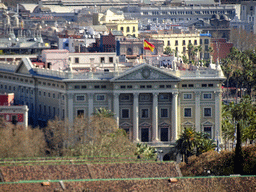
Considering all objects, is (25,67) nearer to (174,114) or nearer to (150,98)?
(150,98)

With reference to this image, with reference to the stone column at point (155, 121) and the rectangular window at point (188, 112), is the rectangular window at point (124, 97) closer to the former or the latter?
the stone column at point (155, 121)

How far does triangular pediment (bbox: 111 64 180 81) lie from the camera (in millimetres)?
157000

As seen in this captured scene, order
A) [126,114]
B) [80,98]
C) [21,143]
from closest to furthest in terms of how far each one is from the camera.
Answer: [21,143] < [80,98] < [126,114]

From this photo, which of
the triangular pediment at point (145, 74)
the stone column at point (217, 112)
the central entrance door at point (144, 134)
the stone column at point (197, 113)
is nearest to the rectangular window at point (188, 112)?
the stone column at point (197, 113)

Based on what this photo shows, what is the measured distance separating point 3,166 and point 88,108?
49977 mm

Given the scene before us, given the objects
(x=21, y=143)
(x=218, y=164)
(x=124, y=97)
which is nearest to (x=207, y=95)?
(x=124, y=97)

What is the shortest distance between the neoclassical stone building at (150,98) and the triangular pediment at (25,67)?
10.2 metres

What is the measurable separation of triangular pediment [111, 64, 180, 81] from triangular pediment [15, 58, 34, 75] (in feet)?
59.4

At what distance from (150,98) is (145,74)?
139 inches

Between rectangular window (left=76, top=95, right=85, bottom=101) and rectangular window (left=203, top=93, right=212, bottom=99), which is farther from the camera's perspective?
rectangular window (left=203, top=93, right=212, bottom=99)

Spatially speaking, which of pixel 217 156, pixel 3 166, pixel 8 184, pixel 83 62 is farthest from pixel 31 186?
pixel 83 62

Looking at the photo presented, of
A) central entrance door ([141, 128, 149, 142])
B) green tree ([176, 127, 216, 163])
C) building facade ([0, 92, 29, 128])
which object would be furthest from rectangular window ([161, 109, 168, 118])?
building facade ([0, 92, 29, 128])

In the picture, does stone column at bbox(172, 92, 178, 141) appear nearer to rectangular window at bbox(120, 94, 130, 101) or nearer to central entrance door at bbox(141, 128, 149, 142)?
central entrance door at bbox(141, 128, 149, 142)

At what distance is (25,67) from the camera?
171 metres
